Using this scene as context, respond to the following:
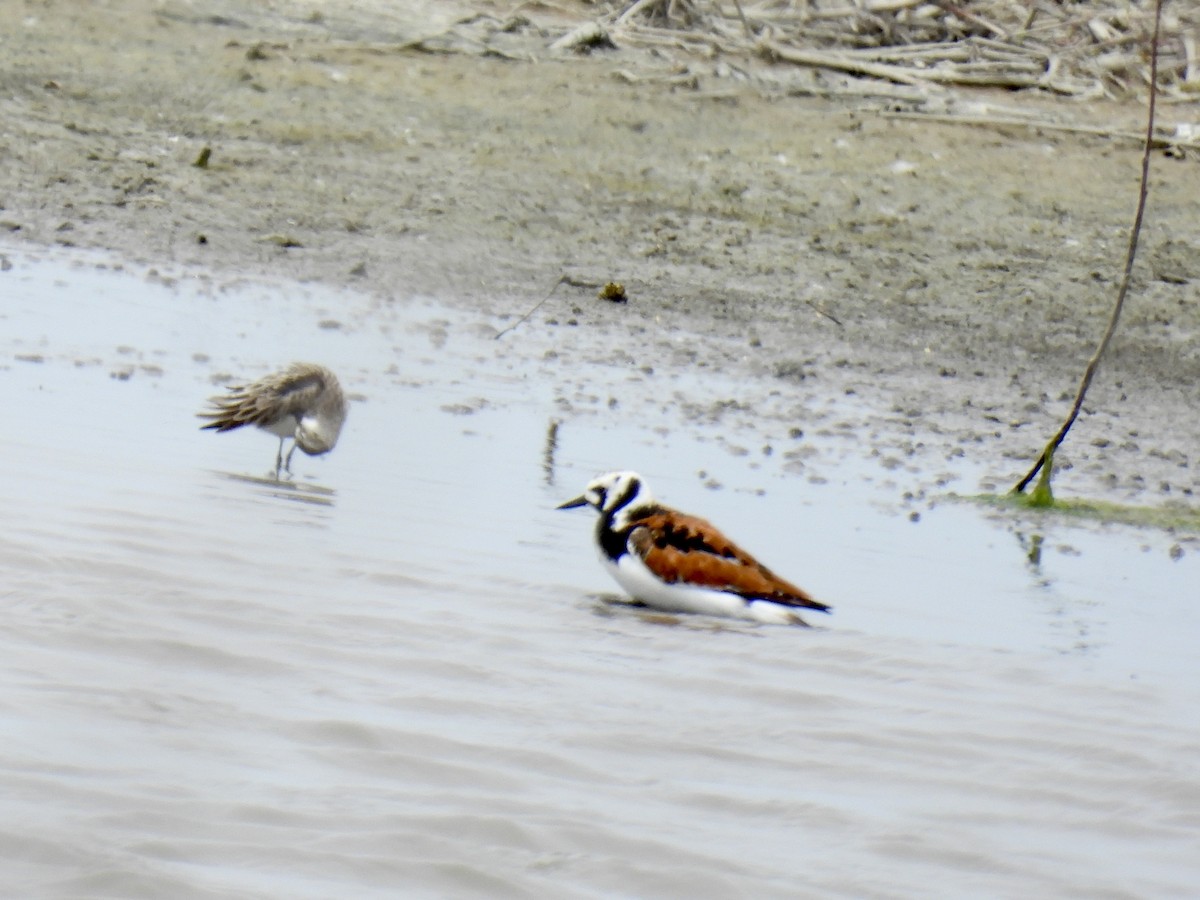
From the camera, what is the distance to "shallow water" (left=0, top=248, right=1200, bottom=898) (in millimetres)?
3867

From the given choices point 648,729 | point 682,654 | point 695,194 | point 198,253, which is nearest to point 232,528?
point 682,654

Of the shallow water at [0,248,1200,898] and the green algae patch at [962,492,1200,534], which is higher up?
the green algae patch at [962,492,1200,534]

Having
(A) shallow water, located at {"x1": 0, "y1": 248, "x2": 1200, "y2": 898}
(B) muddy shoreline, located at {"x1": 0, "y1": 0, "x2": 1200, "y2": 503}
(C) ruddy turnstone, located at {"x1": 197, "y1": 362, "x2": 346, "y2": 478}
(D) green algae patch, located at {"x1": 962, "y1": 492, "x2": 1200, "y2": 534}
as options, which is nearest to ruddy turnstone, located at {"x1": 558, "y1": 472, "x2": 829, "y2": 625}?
(A) shallow water, located at {"x1": 0, "y1": 248, "x2": 1200, "y2": 898}

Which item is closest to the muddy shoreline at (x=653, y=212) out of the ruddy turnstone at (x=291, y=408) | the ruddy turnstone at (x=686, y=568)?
the ruddy turnstone at (x=291, y=408)

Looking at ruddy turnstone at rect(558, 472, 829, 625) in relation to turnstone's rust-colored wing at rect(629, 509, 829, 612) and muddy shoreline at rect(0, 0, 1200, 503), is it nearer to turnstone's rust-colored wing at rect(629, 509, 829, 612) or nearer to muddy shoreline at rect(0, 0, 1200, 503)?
turnstone's rust-colored wing at rect(629, 509, 829, 612)

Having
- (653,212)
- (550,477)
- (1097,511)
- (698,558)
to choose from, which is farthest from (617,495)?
(653,212)

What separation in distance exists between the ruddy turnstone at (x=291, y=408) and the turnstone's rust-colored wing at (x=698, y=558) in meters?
1.83

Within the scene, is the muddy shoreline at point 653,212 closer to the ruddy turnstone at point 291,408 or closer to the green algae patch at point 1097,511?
the green algae patch at point 1097,511

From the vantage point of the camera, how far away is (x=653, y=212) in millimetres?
12719

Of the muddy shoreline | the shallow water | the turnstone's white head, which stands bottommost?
the shallow water

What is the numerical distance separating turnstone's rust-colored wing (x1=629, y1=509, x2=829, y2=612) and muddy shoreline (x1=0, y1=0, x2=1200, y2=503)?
2.31 meters

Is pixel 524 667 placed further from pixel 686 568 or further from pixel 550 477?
pixel 550 477

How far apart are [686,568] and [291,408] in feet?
6.94

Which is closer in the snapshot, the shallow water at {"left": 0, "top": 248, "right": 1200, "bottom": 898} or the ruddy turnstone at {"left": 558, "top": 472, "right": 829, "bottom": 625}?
the shallow water at {"left": 0, "top": 248, "right": 1200, "bottom": 898}
